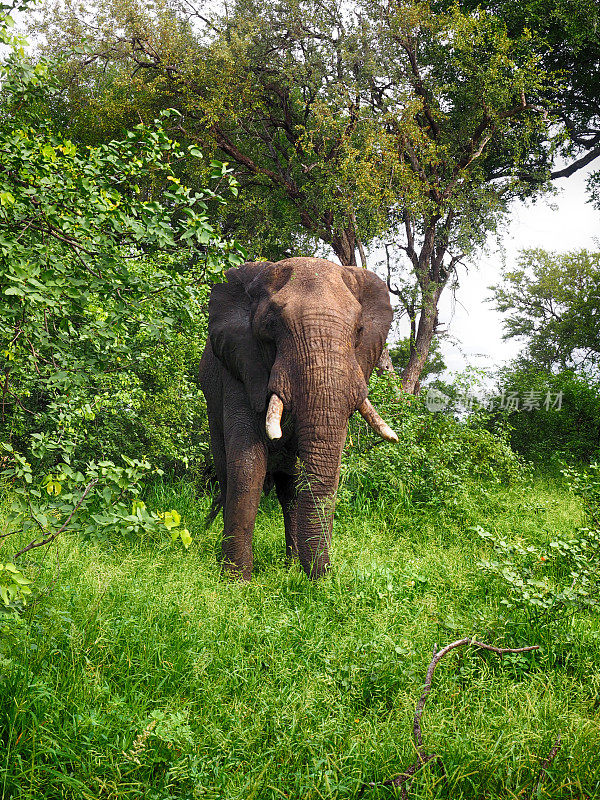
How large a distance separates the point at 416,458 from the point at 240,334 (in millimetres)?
4447

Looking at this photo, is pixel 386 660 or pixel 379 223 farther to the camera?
pixel 379 223

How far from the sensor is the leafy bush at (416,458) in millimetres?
9016

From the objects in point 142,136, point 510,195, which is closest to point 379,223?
point 510,195

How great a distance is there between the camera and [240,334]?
5.96m

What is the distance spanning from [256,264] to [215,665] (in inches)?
156

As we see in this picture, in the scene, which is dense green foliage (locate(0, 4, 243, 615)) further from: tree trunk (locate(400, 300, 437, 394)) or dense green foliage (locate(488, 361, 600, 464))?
tree trunk (locate(400, 300, 437, 394))

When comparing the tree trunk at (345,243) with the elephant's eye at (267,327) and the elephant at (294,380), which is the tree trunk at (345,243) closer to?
the elephant at (294,380)

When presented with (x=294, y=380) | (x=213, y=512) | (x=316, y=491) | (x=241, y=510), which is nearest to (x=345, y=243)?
(x=213, y=512)

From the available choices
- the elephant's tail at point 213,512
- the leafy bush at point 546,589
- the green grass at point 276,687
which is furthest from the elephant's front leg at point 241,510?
the leafy bush at point 546,589

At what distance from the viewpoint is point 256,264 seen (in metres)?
6.49

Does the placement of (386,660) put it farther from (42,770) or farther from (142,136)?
(142,136)

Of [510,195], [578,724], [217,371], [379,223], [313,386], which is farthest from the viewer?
[510,195]

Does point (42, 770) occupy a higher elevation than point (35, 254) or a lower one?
lower

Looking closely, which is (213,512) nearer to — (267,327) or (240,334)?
(240,334)
